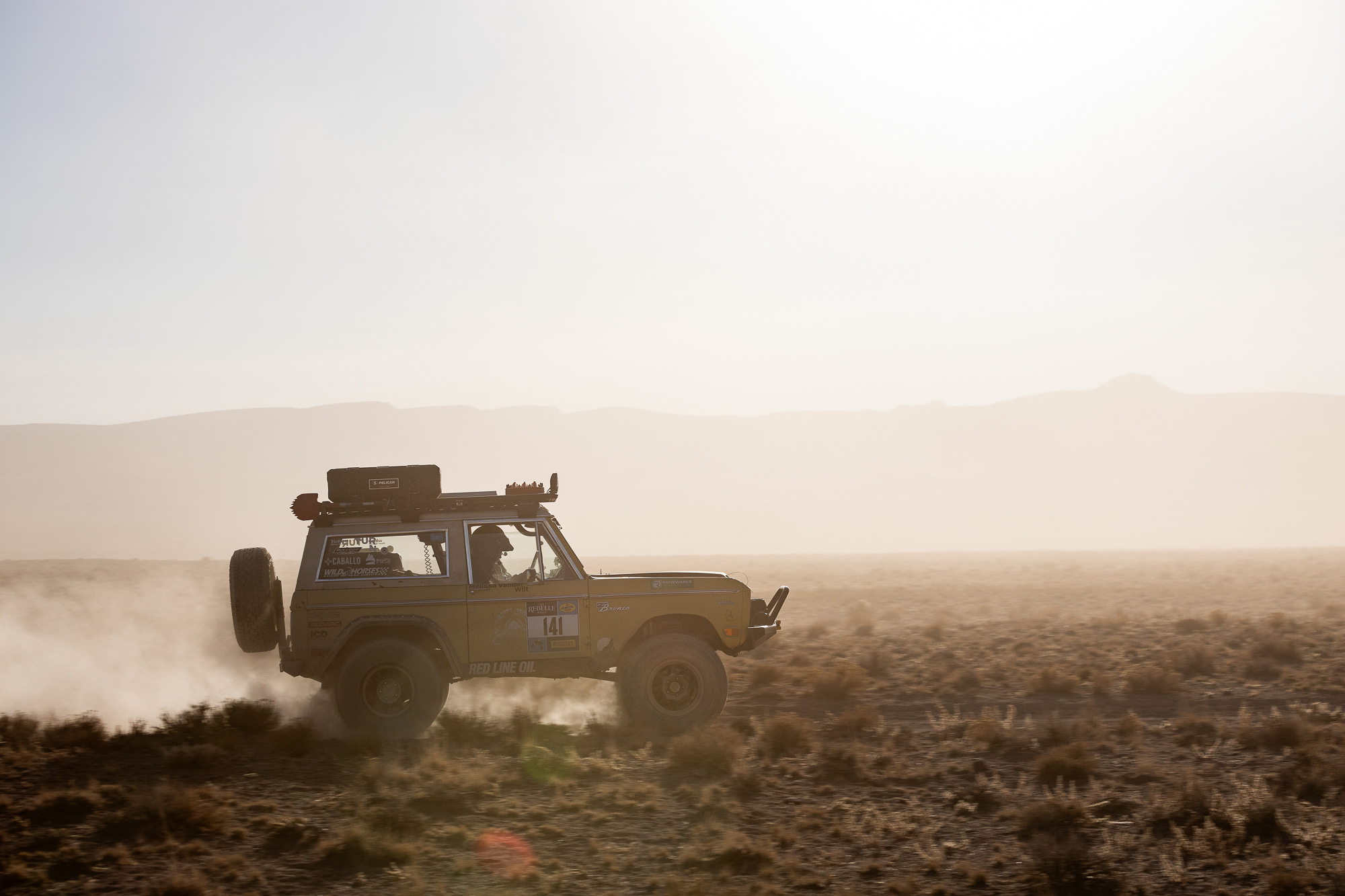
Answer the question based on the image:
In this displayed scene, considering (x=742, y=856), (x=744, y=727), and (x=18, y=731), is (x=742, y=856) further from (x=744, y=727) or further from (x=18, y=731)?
(x=18, y=731)

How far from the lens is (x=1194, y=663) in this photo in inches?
588

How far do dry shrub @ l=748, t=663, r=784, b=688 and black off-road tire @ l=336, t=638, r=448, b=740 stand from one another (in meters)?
5.80

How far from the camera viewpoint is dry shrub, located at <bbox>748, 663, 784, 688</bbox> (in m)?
14.8

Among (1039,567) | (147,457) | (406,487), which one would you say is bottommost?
(1039,567)

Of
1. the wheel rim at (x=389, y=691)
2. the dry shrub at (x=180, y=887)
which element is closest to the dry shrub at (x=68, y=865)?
the dry shrub at (x=180, y=887)

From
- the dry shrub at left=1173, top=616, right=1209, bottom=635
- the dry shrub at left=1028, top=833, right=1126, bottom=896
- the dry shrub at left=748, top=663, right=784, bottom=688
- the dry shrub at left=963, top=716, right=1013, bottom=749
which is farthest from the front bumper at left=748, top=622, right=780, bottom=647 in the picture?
the dry shrub at left=1173, top=616, right=1209, bottom=635

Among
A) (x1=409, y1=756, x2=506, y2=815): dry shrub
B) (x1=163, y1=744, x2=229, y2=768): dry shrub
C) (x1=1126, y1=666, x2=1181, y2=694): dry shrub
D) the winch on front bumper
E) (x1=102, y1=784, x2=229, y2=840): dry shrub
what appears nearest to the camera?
(x1=102, y1=784, x2=229, y2=840): dry shrub

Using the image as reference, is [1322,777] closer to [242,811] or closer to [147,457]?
[242,811]

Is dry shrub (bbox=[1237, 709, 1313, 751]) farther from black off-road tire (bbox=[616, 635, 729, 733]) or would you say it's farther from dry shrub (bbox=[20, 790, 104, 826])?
dry shrub (bbox=[20, 790, 104, 826])

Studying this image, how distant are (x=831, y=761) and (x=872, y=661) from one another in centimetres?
669

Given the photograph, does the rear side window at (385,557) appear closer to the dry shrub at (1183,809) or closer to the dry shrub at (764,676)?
the dry shrub at (764,676)

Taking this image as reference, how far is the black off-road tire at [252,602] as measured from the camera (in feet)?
33.8

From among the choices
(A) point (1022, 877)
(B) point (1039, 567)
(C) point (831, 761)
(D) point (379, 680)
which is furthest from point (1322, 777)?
(B) point (1039, 567)

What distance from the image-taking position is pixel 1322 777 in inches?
341
